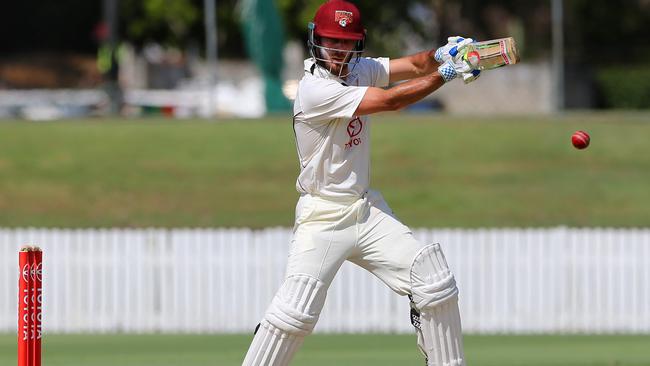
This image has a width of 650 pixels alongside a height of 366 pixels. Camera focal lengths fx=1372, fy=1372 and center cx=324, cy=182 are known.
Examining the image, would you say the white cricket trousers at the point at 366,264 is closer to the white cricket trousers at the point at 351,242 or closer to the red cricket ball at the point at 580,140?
the white cricket trousers at the point at 351,242

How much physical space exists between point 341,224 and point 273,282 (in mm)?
5865

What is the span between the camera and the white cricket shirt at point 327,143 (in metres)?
6.16

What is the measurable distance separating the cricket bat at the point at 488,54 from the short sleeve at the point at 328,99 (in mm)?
497

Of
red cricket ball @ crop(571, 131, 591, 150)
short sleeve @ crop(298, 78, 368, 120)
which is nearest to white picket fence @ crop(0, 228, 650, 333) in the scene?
red cricket ball @ crop(571, 131, 591, 150)

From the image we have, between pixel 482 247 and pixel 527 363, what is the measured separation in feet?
10.5

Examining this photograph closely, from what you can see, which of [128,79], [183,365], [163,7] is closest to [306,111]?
[183,365]

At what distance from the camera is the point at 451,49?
6.02m

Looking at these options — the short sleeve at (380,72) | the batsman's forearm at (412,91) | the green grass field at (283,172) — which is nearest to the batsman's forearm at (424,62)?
the short sleeve at (380,72)

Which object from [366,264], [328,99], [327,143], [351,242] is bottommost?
[366,264]

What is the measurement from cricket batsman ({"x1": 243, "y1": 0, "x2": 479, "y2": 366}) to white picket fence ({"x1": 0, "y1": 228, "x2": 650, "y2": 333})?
221 inches

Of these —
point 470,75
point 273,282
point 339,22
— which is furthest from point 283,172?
point 470,75

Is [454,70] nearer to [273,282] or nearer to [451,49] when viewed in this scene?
[451,49]

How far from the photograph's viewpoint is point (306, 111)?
617 centimetres

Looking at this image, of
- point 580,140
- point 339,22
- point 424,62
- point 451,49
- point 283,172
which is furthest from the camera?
point 283,172
